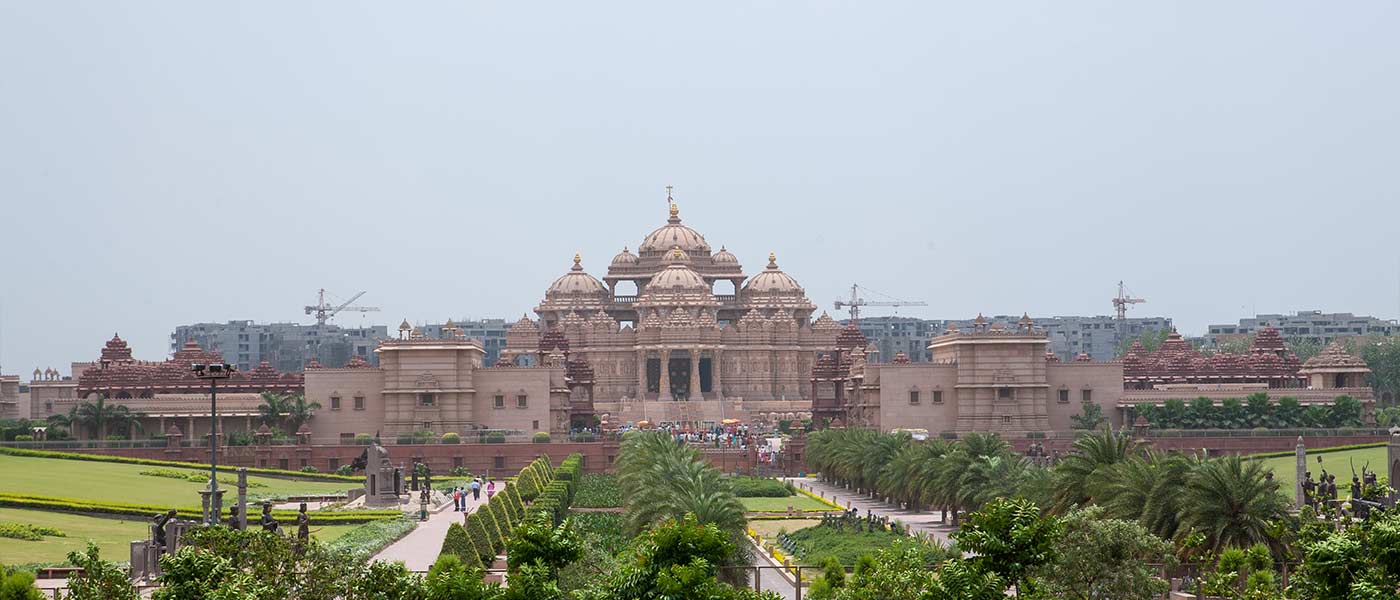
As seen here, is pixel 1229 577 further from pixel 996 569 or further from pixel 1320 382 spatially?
pixel 1320 382

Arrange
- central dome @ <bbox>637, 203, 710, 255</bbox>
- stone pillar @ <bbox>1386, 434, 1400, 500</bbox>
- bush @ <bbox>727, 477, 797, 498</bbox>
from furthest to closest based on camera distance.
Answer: central dome @ <bbox>637, 203, 710, 255</bbox> → bush @ <bbox>727, 477, 797, 498</bbox> → stone pillar @ <bbox>1386, 434, 1400, 500</bbox>

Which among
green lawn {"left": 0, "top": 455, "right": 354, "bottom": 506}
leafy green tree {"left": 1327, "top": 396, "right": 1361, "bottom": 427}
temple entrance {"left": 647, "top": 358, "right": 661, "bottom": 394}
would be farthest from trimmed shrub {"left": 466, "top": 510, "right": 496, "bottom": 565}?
temple entrance {"left": 647, "top": 358, "right": 661, "bottom": 394}

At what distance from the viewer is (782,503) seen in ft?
251

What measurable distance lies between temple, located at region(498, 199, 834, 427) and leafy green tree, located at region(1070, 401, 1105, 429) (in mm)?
29709

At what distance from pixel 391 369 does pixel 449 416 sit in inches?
136

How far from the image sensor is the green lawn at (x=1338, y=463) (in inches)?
3009

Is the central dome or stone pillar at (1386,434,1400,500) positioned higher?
the central dome

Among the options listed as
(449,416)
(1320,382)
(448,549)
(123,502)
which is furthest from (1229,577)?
(1320,382)

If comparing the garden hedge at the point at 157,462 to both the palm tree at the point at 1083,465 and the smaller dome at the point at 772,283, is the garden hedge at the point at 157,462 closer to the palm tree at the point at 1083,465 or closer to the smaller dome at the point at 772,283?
the palm tree at the point at 1083,465

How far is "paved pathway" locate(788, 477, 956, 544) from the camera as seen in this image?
62812 millimetres

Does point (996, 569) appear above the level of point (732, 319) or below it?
below

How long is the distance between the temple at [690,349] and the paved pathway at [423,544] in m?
60.8

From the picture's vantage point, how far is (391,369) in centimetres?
9981

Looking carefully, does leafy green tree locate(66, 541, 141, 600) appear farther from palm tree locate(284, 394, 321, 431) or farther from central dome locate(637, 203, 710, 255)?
central dome locate(637, 203, 710, 255)
